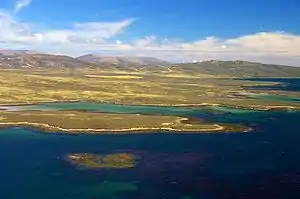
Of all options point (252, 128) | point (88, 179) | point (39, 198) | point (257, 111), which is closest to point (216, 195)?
point (88, 179)

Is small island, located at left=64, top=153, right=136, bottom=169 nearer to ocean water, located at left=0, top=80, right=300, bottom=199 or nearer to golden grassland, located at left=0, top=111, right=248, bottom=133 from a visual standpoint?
ocean water, located at left=0, top=80, right=300, bottom=199

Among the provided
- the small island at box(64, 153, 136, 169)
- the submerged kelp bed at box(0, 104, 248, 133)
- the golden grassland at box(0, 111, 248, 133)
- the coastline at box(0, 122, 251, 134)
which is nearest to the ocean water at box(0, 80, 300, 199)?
the small island at box(64, 153, 136, 169)

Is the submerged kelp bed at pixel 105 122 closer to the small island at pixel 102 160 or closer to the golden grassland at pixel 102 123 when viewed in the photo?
the golden grassland at pixel 102 123

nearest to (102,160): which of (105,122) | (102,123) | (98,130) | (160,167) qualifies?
(160,167)

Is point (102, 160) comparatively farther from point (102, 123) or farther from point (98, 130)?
point (102, 123)

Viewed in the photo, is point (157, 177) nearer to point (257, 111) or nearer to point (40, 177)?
point (40, 177)

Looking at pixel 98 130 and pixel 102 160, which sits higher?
pixel 98 130
